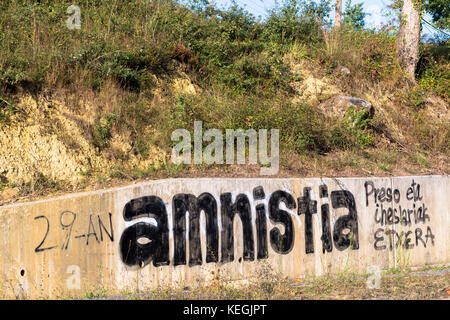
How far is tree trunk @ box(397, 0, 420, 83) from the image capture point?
17.0 metres

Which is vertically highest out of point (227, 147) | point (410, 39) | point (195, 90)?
point (410, 39)

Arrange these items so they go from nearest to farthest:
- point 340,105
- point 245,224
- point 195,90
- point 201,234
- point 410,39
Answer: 1. point 201,234
2. point 245,224
3. point 195,90
4. point 340,105
5. point 410,39

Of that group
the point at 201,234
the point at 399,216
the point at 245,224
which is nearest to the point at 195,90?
the point at 245,224

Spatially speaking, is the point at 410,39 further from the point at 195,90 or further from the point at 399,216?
the point at 195,90

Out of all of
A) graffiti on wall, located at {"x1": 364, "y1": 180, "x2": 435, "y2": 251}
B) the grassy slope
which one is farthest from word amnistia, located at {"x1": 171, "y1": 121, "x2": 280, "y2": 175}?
graffiti on wall, located at {"x1": 364, "y1": 180, "x2": 435, "y2": 251}

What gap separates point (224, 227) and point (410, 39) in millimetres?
11953

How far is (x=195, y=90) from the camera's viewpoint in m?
13.4

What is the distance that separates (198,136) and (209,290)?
4.35 meters

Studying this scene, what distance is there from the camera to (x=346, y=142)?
43.1ft

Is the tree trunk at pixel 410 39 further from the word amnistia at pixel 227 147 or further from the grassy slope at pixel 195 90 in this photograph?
the word amnistia at pixel 227 147

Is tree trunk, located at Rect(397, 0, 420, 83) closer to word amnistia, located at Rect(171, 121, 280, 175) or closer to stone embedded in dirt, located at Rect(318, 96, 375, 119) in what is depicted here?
stone embedded in dirt, located at Rect(318, 96, 375, 119)

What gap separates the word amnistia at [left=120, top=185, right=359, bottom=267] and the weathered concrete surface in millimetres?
20

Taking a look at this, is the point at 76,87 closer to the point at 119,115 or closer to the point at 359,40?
the point at 119,115

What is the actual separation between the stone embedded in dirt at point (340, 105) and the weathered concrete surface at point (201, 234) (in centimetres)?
323
